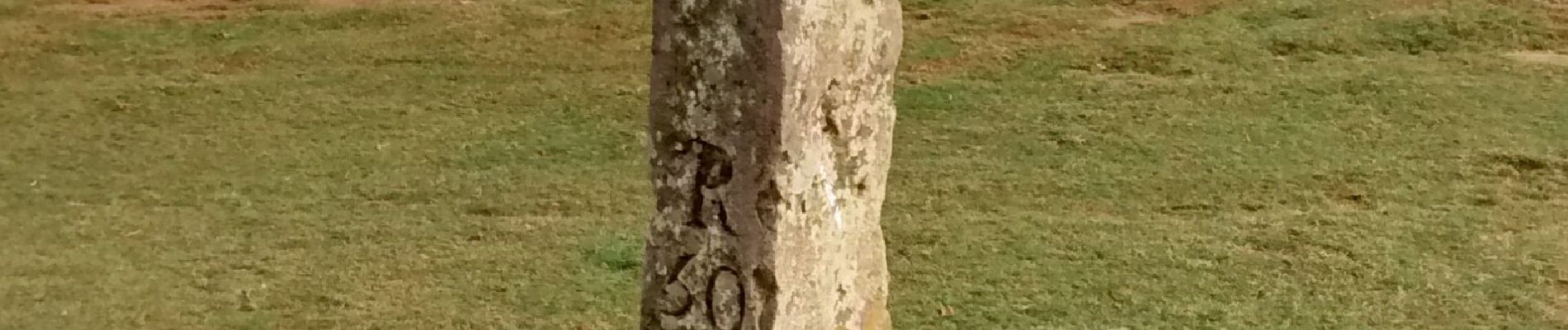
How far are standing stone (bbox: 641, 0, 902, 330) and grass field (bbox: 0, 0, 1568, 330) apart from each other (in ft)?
2.99

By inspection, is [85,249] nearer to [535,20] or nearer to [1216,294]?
[535,20]

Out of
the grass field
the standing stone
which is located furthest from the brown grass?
the standing stone

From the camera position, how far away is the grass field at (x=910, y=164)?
254cm

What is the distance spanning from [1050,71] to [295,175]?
157 centimetres

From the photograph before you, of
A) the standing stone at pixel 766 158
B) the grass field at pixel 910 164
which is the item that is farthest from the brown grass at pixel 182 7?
the standing stone at pixel 766 158

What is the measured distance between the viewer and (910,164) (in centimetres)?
307

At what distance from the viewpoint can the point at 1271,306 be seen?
247 cm

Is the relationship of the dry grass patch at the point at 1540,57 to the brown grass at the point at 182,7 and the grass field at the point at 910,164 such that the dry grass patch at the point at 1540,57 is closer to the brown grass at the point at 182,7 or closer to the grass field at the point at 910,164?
the grass field at the point at 910,164

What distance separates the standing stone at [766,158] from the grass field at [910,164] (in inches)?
35.9

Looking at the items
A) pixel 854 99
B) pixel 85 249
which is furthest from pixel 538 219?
pixel 854 99

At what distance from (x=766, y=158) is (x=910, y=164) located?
1679 millimetres

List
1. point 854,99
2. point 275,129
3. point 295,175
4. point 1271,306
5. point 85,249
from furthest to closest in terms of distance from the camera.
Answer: point 275,129
point 295,175
point 85,249
point 1271,306
point 854,99

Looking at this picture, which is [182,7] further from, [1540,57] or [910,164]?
[1540,57]

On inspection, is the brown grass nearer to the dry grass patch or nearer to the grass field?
the grass field
